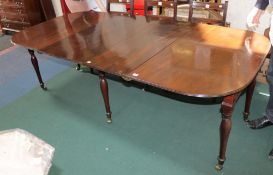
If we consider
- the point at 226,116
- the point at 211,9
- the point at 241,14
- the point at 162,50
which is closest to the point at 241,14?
the point at 241,14

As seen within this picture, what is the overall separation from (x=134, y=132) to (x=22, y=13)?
10.6 feet

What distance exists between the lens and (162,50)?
6.13 feet

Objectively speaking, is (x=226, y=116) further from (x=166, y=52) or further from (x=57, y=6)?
(x=57, y=6)

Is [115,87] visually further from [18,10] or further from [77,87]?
[18,10]

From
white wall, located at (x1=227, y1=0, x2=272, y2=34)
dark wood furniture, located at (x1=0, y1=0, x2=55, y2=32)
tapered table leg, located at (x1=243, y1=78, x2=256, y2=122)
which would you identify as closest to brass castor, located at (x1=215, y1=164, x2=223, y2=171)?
tapered table leg, located at (x1=243, y1=78, x2=256, y2=122)

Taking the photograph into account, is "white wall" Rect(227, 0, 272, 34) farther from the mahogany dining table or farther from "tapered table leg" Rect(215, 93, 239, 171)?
"tapered table leg" Rect(215, 93, 239, 171)

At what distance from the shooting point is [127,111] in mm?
2408

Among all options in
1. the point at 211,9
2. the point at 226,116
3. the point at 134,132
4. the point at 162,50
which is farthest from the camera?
the point at 211,9

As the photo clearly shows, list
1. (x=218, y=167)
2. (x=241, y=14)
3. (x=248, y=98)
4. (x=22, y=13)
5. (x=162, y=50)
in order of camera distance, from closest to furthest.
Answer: (x=218, y=167), (x=162, y=50), (x=248, y=98), (x=241, y=14), (x=22, y=13)

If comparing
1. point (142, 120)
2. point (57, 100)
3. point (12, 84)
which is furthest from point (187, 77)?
point (12, 84)

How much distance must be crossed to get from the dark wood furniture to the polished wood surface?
1837 mm

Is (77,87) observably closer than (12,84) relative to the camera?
Yes

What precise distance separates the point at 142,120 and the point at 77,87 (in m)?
0.97

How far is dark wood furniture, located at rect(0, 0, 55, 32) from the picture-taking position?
4148mm
